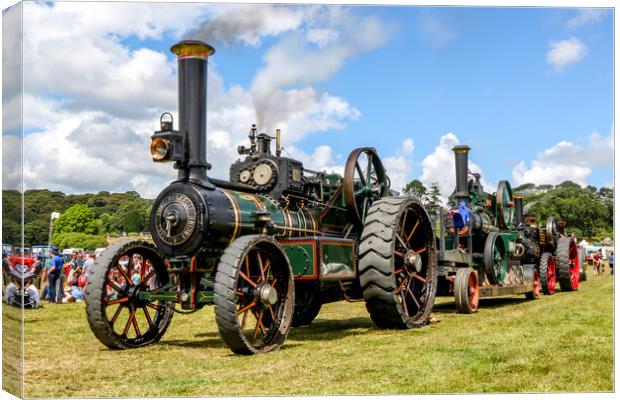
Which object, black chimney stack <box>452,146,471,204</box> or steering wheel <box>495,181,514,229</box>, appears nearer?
black chimney stack <box>452,146,471,204</box>

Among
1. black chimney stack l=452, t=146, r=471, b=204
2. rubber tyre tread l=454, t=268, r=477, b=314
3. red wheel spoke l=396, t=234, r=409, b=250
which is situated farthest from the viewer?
black chimney stack l=452, t=146, r=471, b=204

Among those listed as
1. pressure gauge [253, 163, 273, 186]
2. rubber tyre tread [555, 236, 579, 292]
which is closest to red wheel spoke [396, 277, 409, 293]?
pressure gauge [253, 163, 273, 186]

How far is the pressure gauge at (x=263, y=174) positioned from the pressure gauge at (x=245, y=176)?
0.07 m

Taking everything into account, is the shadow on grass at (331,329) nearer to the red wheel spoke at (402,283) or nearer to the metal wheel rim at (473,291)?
the red wheel spoke at (402,283)

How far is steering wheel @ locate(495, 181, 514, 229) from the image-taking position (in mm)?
13562

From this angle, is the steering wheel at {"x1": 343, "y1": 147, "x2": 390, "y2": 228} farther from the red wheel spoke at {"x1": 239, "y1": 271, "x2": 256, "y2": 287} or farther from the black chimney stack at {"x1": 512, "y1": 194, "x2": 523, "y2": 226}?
the black chimney stack at {"x1": 512, "y1": 194, "x2": 523, "y2": 226}

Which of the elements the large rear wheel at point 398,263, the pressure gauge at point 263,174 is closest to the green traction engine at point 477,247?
the large rear wheel at point 398,263

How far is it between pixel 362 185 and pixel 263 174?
4.86 ft

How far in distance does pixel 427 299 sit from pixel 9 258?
5.75 meters

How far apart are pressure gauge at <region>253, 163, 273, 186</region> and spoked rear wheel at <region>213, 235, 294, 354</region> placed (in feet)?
4.95

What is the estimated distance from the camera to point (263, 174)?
26.7 feet

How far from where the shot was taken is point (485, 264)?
12.1 metres

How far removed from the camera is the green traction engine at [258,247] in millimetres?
6645

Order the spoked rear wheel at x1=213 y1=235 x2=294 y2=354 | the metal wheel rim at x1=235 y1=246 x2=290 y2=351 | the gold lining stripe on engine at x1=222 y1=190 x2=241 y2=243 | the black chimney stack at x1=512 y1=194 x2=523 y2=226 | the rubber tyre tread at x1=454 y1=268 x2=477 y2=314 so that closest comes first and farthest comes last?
the spoked rear wheel at x1=213 y1=235 x2=294 y2=354 → the metal wheel rim at x1=235 y1=246 x2=290 y2=351 → the gold lining stripe on engine at x1=222 y1=190 x2=241 y2=243 → the rubber tyre tread at x1=454 y1=268 x2=477 y2=314 → the black chimney stack at x1=512 y1=194 x2=523 y2=226
